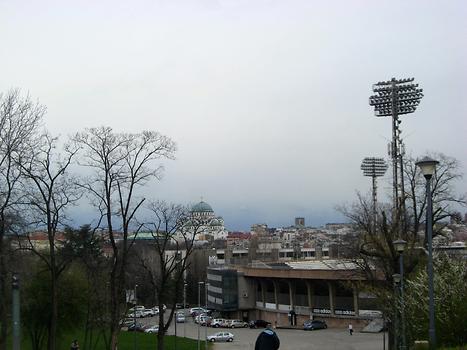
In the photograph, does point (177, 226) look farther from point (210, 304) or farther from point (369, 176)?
point (210, 304)

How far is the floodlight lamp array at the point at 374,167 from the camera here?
281 feet

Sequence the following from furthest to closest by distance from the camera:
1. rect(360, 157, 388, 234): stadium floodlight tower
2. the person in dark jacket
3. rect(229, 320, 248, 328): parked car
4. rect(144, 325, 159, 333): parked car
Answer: rect(229, 320, 248, 328): parked car → rect(360, 157, 388, 234): stadium floodlight tower → rect(144, 325, 159, 333): parked car → the person in dark jacket

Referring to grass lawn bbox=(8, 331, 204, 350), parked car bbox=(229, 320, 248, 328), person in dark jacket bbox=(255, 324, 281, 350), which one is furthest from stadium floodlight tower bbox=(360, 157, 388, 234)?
person in dark jacket bbox=(255, 324, 281, 350)

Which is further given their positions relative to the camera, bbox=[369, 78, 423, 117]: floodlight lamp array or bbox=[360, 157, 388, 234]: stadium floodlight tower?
bbox=[360, 157, 388, 234]: stadium floodlight tower

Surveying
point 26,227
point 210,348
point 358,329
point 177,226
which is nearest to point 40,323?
point 177,226

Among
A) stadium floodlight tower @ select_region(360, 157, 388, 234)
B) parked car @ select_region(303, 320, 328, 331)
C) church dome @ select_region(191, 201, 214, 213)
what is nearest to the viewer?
church dome @ select_region(191, 201, 214, 213)

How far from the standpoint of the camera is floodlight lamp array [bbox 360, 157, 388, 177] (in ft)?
281

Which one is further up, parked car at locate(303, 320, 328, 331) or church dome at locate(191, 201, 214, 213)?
church dome at locate(191, 201, 214, 213)

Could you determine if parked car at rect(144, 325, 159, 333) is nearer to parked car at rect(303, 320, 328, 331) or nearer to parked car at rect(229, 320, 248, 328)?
parked car at rect(229, 320, 248, 328)

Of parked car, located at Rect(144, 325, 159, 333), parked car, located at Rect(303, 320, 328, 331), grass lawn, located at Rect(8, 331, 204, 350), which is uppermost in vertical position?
grass lawn, located at Rect(8, 331, 204, 350)

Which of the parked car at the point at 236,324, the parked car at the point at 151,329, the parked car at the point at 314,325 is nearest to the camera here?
the parked car at the point at 314,325

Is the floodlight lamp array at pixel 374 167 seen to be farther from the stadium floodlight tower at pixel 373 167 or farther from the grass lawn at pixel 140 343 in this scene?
the grass lawn at pixel 140 343

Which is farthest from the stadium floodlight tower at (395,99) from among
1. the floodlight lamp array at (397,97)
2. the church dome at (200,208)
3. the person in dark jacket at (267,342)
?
the person in dark jacket at (267,342)

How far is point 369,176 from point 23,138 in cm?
6930
